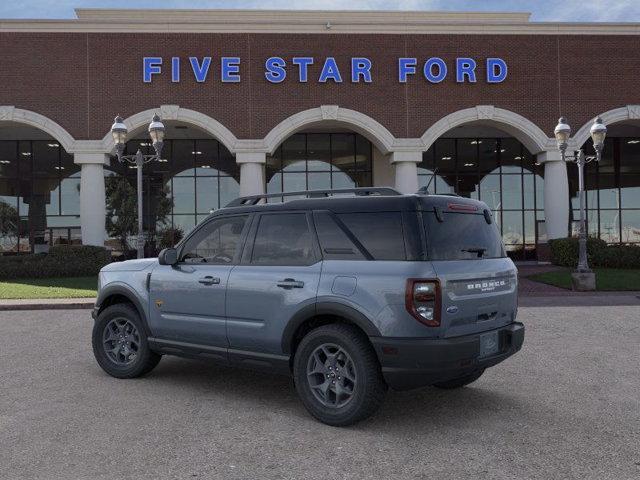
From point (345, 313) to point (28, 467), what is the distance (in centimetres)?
256

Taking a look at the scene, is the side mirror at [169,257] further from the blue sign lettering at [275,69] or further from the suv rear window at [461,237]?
the blue sign lettering at [275,69]

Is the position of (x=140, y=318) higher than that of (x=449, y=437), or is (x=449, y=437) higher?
(x=140, y=318)

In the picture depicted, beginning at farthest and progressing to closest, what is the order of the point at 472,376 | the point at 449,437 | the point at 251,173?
the point at 251,173, the point at 472,376, the point at 449,437

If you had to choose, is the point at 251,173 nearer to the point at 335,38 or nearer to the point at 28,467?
the point at 335,38

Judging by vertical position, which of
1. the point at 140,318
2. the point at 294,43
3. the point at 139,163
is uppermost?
the point at 294,43

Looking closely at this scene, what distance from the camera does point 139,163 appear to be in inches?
630

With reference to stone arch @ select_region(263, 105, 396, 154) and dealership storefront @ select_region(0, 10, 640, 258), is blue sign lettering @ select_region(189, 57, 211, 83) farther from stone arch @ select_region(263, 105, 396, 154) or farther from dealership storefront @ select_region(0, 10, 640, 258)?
stone arch @ select_region(263, 105, 396, 154)

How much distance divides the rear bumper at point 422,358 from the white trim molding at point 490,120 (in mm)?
19148

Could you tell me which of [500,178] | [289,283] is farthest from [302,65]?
[289,283]

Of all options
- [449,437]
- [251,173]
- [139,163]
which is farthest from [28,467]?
[251,173]

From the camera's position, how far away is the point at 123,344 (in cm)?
655

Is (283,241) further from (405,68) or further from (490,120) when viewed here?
(490,120)

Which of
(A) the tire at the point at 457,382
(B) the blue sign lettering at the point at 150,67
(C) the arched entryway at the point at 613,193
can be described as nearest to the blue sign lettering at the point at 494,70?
(C) the arched entryway at the point at 613,193

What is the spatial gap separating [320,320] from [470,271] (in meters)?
1.38
